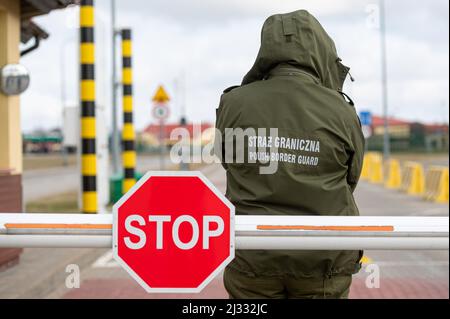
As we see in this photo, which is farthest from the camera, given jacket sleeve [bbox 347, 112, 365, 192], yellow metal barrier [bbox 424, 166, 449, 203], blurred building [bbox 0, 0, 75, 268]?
yellow metal barrier [bbox 424, 166, 449, 203]

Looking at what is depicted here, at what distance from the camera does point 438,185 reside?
14883mm

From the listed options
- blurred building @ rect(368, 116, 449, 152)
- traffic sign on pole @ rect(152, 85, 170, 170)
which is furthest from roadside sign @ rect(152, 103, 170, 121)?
blurred building @ rect(368, 116, 449, 152)

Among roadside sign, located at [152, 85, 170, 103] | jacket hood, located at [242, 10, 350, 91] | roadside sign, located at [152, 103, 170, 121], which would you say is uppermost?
roadside sign, located at [152, 85, 170, 103]

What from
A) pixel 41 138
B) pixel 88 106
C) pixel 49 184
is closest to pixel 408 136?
pixel 49 184

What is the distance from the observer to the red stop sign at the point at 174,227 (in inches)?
73.0

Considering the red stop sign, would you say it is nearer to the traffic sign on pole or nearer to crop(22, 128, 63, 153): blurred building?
crop(22, 128, 63, 153): blurred building

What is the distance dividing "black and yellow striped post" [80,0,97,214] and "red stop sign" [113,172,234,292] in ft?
14.5

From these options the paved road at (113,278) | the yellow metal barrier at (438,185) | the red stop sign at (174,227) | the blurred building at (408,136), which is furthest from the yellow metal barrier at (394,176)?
the red stop sign at (174,227)

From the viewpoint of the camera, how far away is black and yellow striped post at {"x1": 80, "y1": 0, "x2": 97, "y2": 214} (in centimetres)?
603

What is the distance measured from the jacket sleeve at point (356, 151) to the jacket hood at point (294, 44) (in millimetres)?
200

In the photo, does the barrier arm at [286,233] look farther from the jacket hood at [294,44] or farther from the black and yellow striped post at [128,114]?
the black and yellow striped post at [128,114]

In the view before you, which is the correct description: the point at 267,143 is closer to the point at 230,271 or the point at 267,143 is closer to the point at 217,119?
the point at 217,119

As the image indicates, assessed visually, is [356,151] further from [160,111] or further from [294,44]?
[160,111]

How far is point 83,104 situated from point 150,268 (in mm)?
4792
